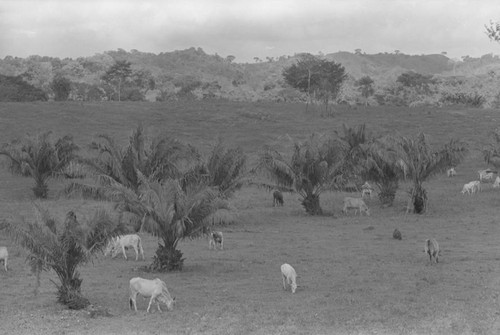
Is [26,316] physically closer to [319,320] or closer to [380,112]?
[319,320]

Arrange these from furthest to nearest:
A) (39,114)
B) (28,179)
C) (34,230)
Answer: (39,114)
(28,179)
(34,230)

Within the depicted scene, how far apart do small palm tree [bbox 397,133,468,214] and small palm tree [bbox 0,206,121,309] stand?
24.4 meters

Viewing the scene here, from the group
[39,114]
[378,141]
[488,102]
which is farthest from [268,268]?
[488,102]

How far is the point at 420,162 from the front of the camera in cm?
4150

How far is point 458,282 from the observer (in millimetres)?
23734

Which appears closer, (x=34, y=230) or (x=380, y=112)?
(x=34, y=230)

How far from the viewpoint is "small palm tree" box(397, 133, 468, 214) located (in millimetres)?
41500

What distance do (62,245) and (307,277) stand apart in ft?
27.9

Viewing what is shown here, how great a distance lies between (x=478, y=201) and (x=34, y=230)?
3169 centimetres

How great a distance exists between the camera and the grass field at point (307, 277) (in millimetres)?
18969

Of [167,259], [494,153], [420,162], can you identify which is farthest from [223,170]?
[494,153]

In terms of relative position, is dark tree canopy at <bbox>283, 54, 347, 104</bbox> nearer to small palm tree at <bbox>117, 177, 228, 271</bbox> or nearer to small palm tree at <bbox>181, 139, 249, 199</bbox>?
small palm tree at <bbox>181, 139, 249, 199</bbox>

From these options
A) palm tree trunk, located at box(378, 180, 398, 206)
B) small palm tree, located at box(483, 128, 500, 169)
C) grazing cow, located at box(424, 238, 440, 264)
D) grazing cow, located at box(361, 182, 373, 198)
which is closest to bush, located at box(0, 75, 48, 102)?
grazing cow, located at box(361, 182, 373, 198)

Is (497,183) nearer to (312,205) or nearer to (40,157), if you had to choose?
A: (312,205)
